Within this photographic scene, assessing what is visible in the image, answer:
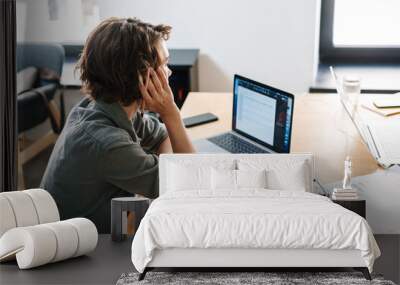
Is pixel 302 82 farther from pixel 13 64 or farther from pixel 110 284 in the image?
pixel 110 284

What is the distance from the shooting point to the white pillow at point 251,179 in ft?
11.9

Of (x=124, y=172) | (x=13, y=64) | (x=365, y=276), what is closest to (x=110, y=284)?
(x=124, y=172)

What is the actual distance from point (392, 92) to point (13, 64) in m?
1.88

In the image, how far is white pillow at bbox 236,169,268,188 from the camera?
3.64 m

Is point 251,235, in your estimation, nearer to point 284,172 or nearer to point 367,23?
point 284,172

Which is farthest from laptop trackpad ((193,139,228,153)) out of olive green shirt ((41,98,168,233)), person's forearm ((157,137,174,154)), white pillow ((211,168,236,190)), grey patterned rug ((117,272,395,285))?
grey patterned rug ((117,272,395,285))

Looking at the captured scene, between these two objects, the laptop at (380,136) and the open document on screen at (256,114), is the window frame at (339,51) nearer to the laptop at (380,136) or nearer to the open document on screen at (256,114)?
the laptop at (380,136)

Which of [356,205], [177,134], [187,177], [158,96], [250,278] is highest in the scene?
[158,96]

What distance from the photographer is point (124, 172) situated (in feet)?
12.4

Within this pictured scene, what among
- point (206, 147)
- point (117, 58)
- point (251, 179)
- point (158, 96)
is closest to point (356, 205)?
point (251, 179)

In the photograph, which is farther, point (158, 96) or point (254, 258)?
point (158, 96)

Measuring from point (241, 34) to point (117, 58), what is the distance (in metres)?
1.10

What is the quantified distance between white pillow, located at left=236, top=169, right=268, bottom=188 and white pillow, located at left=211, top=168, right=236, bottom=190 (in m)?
0.02

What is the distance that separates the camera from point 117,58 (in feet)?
12.7
